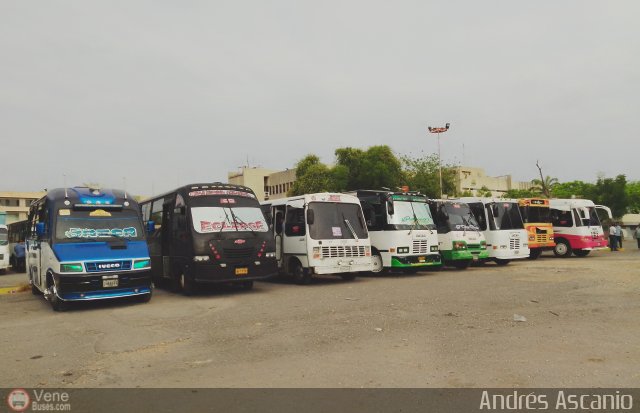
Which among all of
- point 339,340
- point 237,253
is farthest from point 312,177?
point 339,340

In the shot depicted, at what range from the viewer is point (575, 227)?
2488 cm

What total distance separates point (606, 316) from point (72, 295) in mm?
10149

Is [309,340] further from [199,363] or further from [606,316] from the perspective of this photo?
[606,316]

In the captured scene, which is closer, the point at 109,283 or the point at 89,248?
the point at 109,283

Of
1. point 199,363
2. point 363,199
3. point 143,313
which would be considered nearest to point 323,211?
point 363,199

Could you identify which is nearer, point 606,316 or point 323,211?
point 606,316

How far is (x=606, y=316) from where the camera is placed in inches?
351

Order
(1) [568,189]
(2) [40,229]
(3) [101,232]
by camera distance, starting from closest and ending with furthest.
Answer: (3) [101,232], (2) [40,229], (1) [568,189]

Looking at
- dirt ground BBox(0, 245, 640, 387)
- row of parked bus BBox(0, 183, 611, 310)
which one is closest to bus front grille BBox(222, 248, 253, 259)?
row of parked bus BBox(0, 183, 611, 310)

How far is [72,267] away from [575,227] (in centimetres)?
2257

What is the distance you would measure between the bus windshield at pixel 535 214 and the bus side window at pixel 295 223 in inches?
510

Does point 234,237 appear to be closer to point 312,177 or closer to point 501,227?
point 501,227

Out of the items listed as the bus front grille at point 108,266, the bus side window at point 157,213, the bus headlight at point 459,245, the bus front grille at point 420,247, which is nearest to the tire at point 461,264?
the bus headlight at point 459,245
